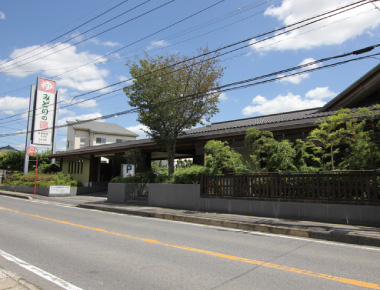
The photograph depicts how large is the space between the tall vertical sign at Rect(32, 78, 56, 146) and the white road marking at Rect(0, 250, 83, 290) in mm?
29245

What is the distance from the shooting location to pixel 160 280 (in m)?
4.36

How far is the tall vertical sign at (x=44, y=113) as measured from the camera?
32.2 m

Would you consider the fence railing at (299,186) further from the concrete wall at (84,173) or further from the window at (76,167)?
the window at (76,167)

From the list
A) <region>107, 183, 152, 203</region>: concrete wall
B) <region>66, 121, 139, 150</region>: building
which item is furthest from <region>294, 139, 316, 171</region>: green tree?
<region>66, 121, 139, 150</region>: building

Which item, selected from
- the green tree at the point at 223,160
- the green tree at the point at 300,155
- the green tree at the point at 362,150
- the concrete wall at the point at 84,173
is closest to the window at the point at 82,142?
the concrete wall at the point at 84,173

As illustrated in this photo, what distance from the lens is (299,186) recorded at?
34.1 ft

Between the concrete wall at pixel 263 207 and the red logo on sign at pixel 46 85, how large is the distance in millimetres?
23954

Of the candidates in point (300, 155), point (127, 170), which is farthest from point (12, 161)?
point (300, 155)

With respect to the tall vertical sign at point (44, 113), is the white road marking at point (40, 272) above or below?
below

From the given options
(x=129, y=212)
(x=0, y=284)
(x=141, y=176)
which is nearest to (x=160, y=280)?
(x=0, y=284)

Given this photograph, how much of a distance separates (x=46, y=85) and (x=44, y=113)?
3.22 m

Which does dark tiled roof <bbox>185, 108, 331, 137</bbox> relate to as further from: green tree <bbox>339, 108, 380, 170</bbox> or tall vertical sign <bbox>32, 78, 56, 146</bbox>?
tall vertical sign <bbox>32, 78, 56, 146</bbox>

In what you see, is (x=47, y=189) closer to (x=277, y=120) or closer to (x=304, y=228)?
(x=277, y=120)

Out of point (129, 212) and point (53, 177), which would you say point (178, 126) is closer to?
point (129, 212)
